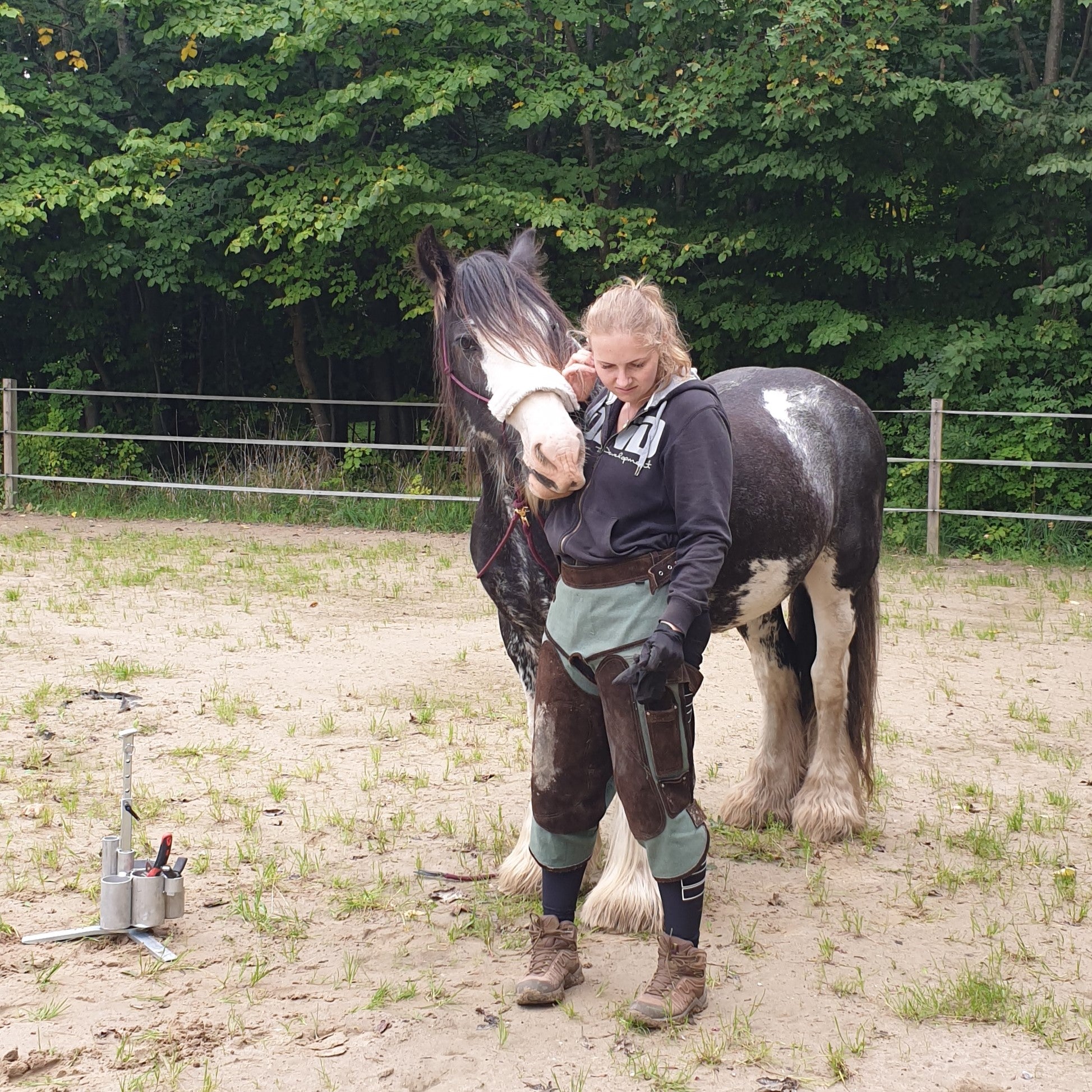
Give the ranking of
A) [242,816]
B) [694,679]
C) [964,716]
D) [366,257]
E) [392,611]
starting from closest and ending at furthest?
[694,679] < [242,816] < [964,716] < [392,611] < [366,257]

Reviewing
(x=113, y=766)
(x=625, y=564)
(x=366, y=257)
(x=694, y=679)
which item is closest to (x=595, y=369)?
(x=625, y=564)

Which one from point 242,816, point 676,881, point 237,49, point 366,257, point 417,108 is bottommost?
point 242,816

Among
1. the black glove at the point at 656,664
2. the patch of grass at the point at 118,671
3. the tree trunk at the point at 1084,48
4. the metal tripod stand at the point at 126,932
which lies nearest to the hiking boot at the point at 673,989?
the black glove at the point at 656,664

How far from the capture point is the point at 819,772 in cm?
421

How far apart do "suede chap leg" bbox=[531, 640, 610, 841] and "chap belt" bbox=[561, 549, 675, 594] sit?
24cm

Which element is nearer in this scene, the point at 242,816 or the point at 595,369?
the point at 595,369

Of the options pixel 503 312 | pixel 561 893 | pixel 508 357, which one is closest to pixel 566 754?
pixel 561 893

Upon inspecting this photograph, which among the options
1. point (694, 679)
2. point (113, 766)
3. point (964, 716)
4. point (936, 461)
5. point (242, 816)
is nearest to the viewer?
point (694, 679)

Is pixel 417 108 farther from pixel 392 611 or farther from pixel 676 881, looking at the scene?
pixel 676 881

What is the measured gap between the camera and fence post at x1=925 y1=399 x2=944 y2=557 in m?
10.6

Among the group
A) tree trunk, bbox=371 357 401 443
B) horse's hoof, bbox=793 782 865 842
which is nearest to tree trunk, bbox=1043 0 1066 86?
tree trunk, bbox=371 357 401 443

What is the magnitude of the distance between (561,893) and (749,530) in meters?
1.23

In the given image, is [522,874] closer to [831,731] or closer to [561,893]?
[561,893]

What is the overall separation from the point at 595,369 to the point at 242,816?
224 centimetres
